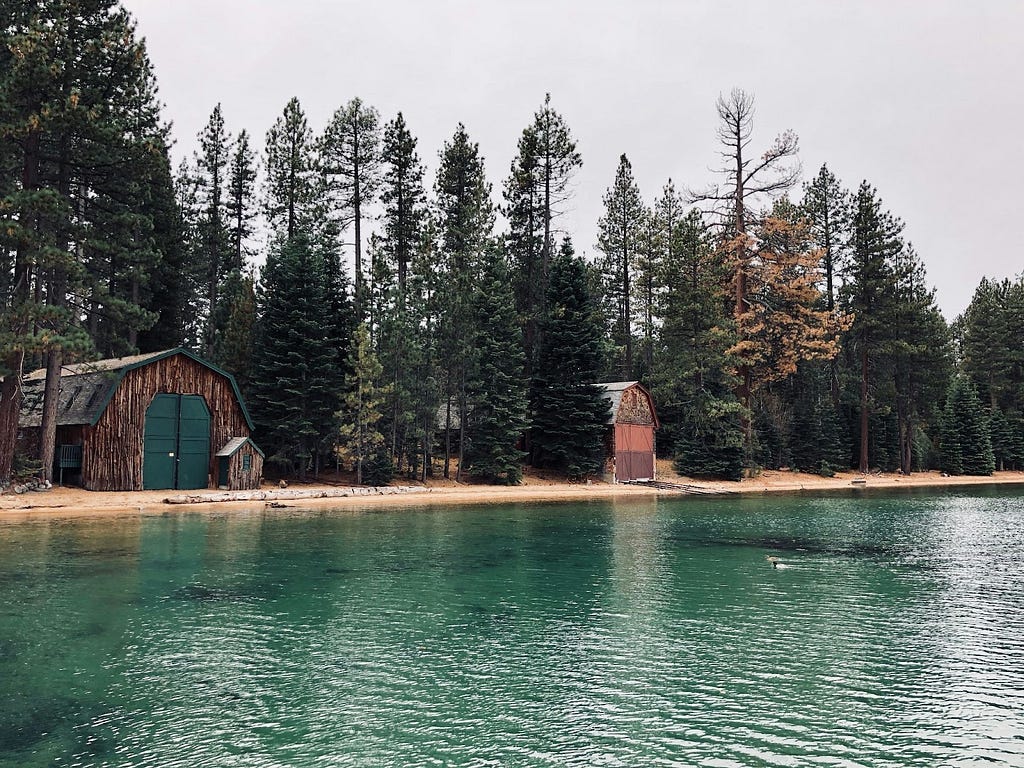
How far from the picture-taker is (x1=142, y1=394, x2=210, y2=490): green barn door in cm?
3653

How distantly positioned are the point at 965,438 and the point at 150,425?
65.0 meters

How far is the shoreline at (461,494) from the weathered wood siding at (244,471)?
3.47 ft

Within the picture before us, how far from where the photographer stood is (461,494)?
4012cm

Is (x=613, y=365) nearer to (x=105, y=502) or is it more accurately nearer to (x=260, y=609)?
(x=105, y=502)

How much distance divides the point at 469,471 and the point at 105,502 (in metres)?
20.7

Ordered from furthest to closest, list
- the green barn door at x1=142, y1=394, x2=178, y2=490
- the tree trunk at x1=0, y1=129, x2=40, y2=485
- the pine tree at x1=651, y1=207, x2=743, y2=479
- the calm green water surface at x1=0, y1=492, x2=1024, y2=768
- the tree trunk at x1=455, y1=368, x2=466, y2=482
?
the pine tree at x1=651, y1=207, x2=743, y2=479
the tree trunk at x1=455, y1=368, x2=466, y2=482
the green barn door at x1=142, y1=394, x2=178, y2=490
the tree trunk at x1=0, y1=129, x2=40, y2=485
the calm green water surface at x1=0, y1=492, x2=1024, y2=768

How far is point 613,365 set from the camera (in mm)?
65938

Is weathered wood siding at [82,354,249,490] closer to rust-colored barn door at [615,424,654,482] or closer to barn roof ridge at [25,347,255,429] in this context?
barn roof ridge at [25,347,255,429]

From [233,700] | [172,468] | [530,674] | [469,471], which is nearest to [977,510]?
[469,471]

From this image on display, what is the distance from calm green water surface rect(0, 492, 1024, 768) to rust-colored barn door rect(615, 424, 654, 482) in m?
26.3

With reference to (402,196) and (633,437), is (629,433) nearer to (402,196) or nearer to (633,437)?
(633,437)

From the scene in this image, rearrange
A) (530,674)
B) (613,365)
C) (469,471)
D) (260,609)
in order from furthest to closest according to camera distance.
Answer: (613,365) → (469,471) → (260,609) → (530,674)

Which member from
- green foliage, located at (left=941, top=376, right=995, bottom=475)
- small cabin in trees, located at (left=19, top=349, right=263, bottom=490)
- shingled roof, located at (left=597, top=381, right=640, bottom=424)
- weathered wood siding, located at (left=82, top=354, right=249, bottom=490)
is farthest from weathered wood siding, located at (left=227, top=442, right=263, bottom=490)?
green foliage, located at (left=941, top=376, right=995, bottom=475)

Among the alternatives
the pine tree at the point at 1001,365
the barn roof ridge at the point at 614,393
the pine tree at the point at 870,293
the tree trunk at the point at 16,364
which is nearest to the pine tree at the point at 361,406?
the tree trunk at the point at 16,364
